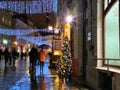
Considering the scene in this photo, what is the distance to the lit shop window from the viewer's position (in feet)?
45.5

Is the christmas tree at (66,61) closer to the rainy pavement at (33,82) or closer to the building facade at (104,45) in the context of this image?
the rainy pavement at (33,82)

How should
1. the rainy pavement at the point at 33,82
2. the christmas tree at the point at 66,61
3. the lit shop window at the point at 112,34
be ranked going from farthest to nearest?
the christmas tree at the point at 66,61 < the rainy pavement at the point at 33,82 < the lit shop window at the point at 112,34

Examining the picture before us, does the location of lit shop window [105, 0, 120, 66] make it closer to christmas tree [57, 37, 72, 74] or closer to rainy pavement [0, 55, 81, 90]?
rainy pavement [0, 55, 81, 90]

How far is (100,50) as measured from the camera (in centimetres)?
1605

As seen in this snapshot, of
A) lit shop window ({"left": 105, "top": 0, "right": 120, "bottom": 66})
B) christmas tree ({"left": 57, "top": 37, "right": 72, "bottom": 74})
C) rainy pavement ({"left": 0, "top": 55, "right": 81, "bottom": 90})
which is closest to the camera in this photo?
lit shop window ({"left": 105, "top": 0, "right": 120, "bottom": 66})

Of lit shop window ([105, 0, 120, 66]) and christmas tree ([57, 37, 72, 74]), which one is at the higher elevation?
lit shop window ([105, 0, 120, 66])

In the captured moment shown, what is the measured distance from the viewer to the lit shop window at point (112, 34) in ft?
45.5

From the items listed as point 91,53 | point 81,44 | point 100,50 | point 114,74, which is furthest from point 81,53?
point 114,74

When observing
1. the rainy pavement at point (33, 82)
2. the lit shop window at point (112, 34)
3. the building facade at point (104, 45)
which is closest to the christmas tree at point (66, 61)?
the rainy pavement at point (33, 82)

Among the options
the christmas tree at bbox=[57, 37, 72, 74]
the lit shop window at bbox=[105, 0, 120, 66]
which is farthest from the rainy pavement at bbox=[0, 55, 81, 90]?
the lit shop window at bbox=[105, 0, 120, 66]

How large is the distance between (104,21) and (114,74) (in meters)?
3.95

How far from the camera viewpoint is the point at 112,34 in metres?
14.9

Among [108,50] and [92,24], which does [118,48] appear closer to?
[108,50]

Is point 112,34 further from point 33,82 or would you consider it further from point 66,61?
point 66,61
